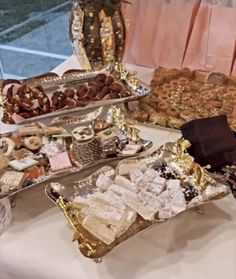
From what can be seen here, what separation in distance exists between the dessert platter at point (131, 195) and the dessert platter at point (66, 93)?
10.0 inches

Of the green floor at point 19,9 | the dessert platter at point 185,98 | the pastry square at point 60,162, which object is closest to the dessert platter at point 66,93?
the dessert platter at point 185,98

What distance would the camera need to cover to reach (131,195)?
2.11 feet

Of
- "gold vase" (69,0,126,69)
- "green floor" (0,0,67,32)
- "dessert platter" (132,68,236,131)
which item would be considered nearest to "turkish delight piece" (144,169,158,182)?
"dessert platter" (132,68,236,131)

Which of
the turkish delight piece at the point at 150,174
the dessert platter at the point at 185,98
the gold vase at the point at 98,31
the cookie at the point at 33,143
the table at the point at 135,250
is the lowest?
the table at the point at 135,250

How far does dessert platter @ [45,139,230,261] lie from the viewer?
0.60m

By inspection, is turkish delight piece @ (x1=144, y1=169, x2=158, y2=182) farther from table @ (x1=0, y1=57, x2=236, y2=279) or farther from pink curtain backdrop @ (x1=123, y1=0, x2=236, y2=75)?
pink curtain backdrop @ (x1=123, y1=0, x2=236, y2=75)

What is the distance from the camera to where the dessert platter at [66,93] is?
92 centimetres

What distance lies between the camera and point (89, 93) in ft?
3.20

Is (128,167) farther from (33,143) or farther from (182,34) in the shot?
(182,34)

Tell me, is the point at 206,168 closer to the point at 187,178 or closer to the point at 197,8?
the point at 187,178

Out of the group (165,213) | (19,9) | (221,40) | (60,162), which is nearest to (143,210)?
(165,213)

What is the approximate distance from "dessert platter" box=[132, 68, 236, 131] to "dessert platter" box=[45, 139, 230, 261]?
21 cm

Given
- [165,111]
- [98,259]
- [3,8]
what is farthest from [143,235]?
[3,8]

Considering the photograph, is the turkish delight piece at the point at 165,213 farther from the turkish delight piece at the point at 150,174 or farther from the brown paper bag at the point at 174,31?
the brown paper bag at the point at 174,31
